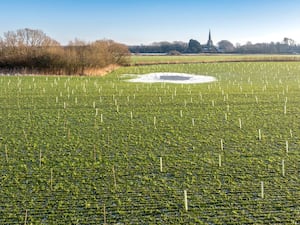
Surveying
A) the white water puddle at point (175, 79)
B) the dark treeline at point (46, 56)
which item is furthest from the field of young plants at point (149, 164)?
the dark treeline at point (46, 56)

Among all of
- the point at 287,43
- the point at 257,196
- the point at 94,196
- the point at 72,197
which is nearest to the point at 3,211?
the point at 72,197

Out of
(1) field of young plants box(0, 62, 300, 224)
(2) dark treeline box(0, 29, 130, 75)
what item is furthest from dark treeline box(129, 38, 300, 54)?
(1) field of young plants box(0, 62, 300, 224)

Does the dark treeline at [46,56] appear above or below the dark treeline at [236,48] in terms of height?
below

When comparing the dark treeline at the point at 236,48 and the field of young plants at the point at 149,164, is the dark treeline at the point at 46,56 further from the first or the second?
the dark treeline at the point at 236,48

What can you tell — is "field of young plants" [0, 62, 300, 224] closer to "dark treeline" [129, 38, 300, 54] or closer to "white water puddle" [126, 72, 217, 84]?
"white water puddle" [126, 72, 217, 84]

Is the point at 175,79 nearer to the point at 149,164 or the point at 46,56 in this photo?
the point at 46,56

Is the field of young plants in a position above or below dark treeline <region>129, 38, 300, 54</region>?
below
